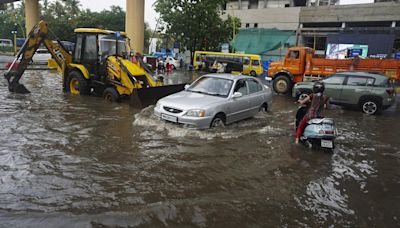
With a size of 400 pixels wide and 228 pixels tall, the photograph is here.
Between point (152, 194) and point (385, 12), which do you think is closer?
point (152, 194)

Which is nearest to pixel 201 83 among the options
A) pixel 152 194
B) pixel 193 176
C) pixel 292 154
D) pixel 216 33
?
pixel 292 154

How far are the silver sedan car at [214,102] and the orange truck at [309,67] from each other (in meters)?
7.37

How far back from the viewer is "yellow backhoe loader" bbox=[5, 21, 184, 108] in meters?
11.5

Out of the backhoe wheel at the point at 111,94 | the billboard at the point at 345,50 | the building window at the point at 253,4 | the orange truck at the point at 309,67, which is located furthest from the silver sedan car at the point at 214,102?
the building window at the point at 253,4

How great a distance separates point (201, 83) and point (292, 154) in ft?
11.7

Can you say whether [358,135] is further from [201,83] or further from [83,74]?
[83,74]

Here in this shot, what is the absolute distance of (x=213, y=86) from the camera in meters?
9.00

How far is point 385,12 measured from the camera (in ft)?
111

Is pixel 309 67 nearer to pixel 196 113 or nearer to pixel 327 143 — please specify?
A: pixel 327 143

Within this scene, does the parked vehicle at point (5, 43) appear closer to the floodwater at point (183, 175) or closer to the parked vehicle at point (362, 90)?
the floodwater at point (183, 175)

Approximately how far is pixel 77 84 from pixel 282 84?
33.8 feet

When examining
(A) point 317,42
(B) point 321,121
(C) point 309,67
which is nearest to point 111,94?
(B) point 321,121

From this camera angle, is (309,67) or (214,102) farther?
(309,67)

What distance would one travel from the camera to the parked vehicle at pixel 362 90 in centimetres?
1212
